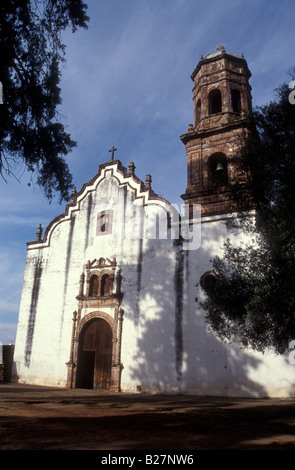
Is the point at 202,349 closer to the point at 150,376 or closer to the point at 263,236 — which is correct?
the point at 150,376

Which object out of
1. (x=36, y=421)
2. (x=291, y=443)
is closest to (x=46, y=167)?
(x=36, y=421)

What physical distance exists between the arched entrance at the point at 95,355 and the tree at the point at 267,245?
277 inches

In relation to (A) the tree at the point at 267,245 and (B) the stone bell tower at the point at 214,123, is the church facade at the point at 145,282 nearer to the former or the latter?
(B) the stone bell tower at the point at 214,123

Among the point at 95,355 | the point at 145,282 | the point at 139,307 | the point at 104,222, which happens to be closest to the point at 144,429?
the point at 139,307

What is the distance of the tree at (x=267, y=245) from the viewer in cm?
960

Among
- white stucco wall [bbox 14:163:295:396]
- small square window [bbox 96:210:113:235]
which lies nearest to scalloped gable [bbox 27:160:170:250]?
white stucco wall [bbox 14:163:295:396]

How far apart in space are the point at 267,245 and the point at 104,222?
1073 cm

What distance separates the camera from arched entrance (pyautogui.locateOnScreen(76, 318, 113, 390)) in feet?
54.3

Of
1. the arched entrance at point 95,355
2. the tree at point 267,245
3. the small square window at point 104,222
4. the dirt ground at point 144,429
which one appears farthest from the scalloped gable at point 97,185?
the dirt ground at point 144,429

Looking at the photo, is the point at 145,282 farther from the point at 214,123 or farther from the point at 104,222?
the point at 214,123

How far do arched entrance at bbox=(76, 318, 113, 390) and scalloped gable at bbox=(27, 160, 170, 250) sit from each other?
19.5ft

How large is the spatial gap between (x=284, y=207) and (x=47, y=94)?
6790 mm

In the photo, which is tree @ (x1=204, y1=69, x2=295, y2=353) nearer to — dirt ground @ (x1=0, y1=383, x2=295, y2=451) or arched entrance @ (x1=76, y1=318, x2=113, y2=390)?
dirt ground @ (x1=0, y1=383, x2=295, y2=451)

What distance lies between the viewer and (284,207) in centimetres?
991
